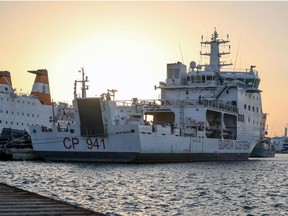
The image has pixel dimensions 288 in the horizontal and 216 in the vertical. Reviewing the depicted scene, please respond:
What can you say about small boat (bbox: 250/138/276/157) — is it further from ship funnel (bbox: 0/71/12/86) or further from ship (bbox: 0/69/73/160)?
ship funnel (bbox: 0/71/12/86)

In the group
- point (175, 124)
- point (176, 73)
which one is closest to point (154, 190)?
point (175, 124)

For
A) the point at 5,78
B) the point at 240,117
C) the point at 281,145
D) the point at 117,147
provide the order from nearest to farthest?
the point at 117,147
the point at 240,117
the point at 5,78
the point at 281,145

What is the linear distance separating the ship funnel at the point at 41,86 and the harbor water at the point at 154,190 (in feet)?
126

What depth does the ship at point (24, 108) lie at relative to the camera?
58.8 metres

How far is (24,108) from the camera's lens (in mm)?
68438

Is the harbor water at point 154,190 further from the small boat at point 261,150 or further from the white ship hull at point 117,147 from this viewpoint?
the small boat at point 261,150

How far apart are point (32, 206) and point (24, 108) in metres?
57.2

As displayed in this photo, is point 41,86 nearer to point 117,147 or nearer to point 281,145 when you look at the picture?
point 117,147

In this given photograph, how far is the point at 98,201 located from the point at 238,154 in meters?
38.6

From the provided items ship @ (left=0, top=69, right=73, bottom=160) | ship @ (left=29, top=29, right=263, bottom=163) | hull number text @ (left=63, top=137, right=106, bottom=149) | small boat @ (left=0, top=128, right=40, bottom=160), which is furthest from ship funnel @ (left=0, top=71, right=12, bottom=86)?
hull number text @ (left=63, top=137, right=106, bottom=149)

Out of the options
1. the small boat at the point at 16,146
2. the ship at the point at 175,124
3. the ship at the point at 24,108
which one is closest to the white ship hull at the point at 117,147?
the ship at the point at 175,124

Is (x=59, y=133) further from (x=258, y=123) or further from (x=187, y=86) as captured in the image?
(x=258, y=123)

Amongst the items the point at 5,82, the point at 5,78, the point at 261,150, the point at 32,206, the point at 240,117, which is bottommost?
the point at 32,206

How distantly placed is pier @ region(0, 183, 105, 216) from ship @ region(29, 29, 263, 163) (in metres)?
26.6
